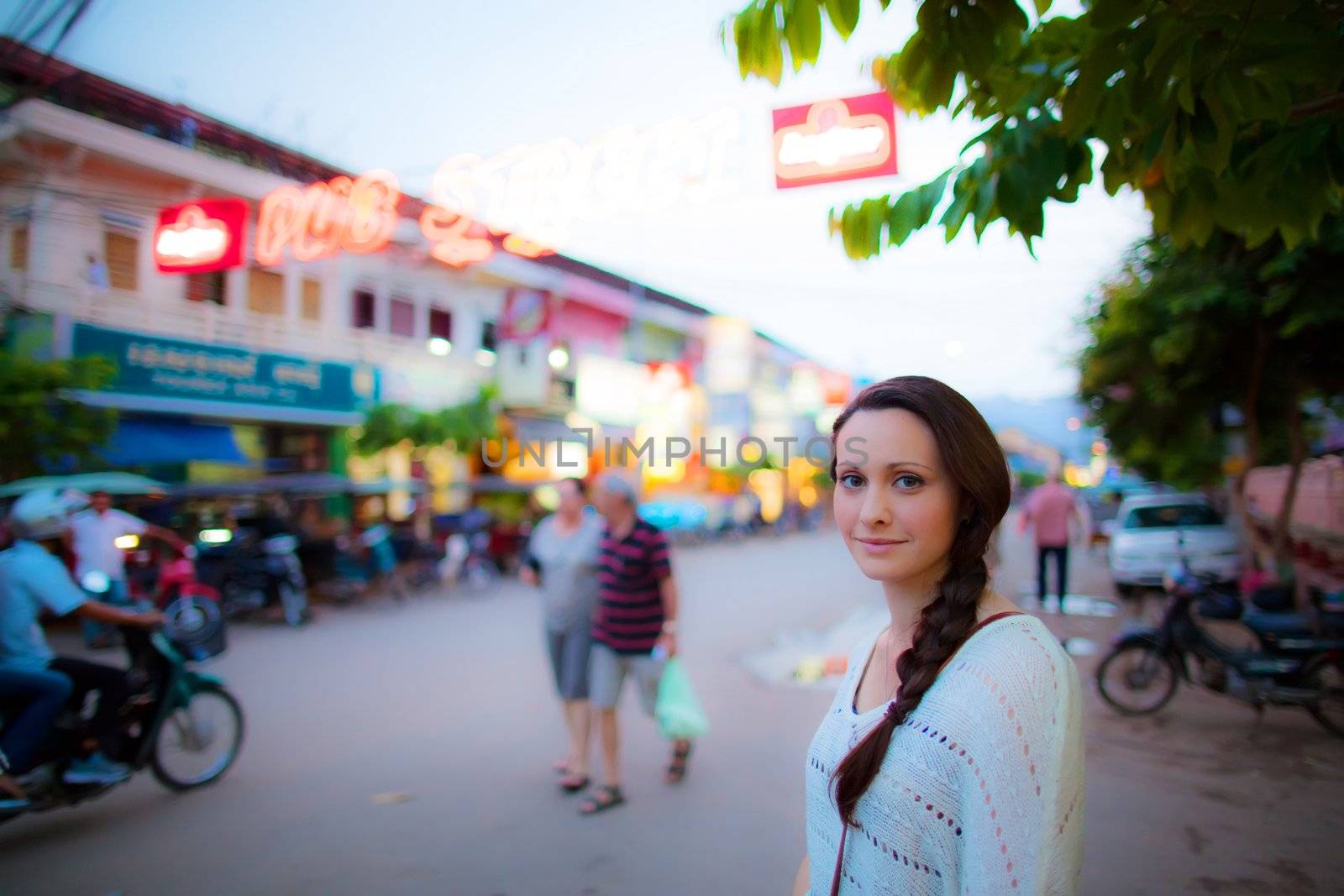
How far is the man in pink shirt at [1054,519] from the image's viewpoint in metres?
9.20

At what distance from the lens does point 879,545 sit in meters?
1.35

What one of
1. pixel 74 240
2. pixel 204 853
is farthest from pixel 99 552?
pixel 204 853

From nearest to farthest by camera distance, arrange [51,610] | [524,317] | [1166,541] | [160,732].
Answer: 1. [51,610]
2. [160,732]
3. [1166,541]
4. [524,317]

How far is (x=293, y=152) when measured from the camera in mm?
13820

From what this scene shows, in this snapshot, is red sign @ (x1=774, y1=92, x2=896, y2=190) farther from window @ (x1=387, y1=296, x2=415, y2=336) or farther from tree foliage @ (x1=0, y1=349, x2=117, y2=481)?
window @ (x1=387, y1=296, x2=415, y2=336)

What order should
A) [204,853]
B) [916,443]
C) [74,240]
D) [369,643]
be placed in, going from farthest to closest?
[74,240] < [369,643] < [204,853] < [916,443]

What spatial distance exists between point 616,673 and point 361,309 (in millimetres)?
13597

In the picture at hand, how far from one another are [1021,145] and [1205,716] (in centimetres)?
513

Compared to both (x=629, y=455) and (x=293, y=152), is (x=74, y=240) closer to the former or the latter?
(x=293, y=152)

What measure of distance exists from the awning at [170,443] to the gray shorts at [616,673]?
340 inches

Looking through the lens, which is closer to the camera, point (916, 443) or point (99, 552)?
point (916, 443)

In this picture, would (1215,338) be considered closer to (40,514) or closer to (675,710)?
(675,710)

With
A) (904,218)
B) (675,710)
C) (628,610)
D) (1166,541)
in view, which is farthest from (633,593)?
(1166,541)

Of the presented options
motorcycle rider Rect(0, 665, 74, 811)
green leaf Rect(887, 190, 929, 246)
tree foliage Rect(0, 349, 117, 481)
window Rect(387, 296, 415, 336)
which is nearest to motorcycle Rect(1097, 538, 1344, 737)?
green leaf Rect(887, 190, 929, 246)
